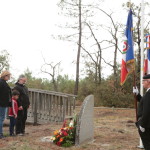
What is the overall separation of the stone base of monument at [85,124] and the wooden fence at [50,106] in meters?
3.52

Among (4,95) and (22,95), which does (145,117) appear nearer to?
(4,95)

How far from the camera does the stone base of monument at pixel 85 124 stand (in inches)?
281

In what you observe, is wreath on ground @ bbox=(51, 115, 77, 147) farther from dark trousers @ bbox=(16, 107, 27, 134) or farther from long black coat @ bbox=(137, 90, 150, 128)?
long black coat @ bbox=(137, 90, 150, 128)

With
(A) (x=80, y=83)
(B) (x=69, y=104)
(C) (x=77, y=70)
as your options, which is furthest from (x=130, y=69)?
(A) (x=80, y=83)

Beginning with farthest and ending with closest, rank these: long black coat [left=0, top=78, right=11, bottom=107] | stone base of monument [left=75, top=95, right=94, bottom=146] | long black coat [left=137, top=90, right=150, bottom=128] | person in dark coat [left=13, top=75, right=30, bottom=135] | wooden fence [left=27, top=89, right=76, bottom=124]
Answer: wooden fence [left=27, top=89, right=76, bottom=124] < person in dark coat [left=13, top=75, right=30, bottom=135] < long black coat [left=0, top=78, right=11, bottom=107] < stone base of monument [left=75, top=95, right=94, bottom=146] < long black coat [left=137, top=90, right=150, bottom=128]

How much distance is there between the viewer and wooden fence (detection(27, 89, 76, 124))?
1134 cm

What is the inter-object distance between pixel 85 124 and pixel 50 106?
168 inches

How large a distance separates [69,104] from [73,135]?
4.11 m

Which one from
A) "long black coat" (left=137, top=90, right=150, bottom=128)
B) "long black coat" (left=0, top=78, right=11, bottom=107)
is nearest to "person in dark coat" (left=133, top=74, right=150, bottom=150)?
"long black coat" (left=137, top=90, right=150, bottom=128)

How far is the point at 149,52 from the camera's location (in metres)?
7.32

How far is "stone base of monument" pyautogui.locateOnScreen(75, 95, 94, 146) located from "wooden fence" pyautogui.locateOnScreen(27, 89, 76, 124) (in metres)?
3.52

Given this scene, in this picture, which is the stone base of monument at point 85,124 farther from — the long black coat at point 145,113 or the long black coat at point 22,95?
the long black coat at point 145,113

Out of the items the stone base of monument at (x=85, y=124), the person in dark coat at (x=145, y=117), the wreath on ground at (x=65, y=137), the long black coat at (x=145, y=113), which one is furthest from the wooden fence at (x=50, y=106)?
the long black coat at (x=145, y=113)

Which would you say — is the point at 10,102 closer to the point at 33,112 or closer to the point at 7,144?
the point at 7,144
